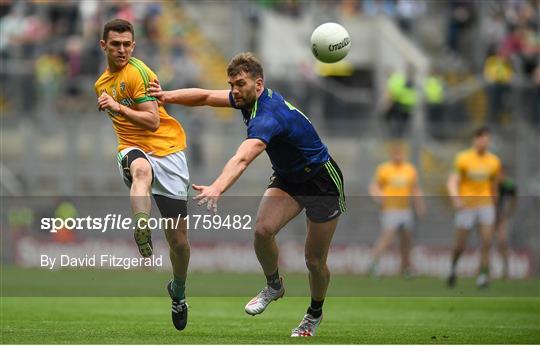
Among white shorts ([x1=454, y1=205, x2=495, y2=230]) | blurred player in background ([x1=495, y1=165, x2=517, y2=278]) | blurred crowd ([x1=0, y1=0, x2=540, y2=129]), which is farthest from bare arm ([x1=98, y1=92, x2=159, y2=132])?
blurred crowd ([x1=0, y1=0, x2=540, y2=129])

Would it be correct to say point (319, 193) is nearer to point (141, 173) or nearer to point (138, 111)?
point (141, 173)

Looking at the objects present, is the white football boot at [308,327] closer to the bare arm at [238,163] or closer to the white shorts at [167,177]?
the white shorts at [167,177]

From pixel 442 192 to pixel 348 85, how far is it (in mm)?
4135

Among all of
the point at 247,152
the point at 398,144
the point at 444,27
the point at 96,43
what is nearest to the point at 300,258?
the point at 398,144

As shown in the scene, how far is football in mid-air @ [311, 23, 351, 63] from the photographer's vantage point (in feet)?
41.2

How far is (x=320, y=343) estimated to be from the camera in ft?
38.1

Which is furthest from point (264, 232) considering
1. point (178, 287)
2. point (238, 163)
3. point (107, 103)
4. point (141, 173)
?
point (107, 103)

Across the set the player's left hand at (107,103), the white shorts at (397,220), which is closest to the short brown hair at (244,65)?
the player's left hand at (107,103)

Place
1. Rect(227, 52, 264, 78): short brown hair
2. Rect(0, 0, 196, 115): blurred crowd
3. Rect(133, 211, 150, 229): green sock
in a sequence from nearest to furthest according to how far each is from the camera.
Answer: Rect(133, 211, 150, 229): green sock, Rect(227, 52, 264, 78): short brown hair, Rect(0, 0, 196, 115): blurred crowd

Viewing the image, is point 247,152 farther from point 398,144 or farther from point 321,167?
point 398,144

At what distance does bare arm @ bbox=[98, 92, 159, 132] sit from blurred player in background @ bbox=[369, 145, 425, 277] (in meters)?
11.6

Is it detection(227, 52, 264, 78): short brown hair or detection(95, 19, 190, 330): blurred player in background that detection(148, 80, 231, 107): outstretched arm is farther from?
detection(227, 52, 264, 78): short brown hair

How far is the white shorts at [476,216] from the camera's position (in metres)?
21.5

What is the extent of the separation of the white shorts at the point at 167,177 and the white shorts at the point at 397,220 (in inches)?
450
